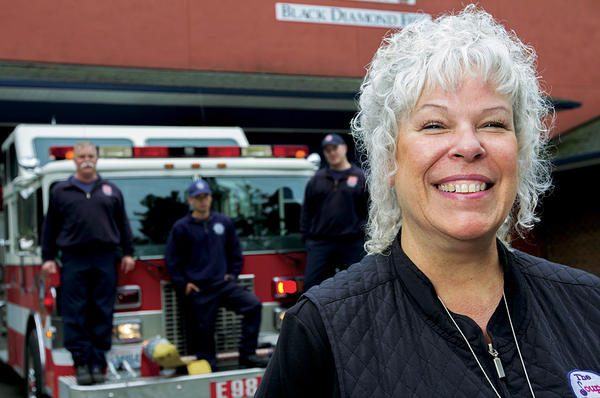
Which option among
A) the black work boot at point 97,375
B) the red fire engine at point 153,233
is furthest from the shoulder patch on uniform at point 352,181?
the black work boot at point 97,375

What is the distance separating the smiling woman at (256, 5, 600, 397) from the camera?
1659 mm

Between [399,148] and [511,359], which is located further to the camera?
[399,148]

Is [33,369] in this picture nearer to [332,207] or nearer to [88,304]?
[88,304]

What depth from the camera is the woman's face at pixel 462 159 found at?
1.78 meters

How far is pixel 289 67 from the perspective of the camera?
1463cm

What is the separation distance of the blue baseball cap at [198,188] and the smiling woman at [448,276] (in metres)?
4.55

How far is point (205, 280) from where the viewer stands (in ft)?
21.0

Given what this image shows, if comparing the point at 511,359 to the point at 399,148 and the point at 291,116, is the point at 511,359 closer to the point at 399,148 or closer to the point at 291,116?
the point at 399,148

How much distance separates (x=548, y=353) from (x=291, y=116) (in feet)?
42.8

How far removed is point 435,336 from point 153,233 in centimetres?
530

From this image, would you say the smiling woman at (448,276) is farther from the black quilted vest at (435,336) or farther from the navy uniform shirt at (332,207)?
the navy uniform shirt at (332,207)

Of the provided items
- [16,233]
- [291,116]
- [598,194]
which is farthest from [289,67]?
[16,233]

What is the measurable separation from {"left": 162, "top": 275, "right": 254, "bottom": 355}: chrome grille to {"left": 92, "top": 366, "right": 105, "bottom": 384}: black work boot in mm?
707

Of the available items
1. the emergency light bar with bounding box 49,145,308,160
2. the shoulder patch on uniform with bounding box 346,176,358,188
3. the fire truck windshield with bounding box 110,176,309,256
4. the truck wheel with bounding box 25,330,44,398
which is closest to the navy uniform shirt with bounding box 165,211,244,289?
the fire truck windshield with bounding box 110,176,309,256
